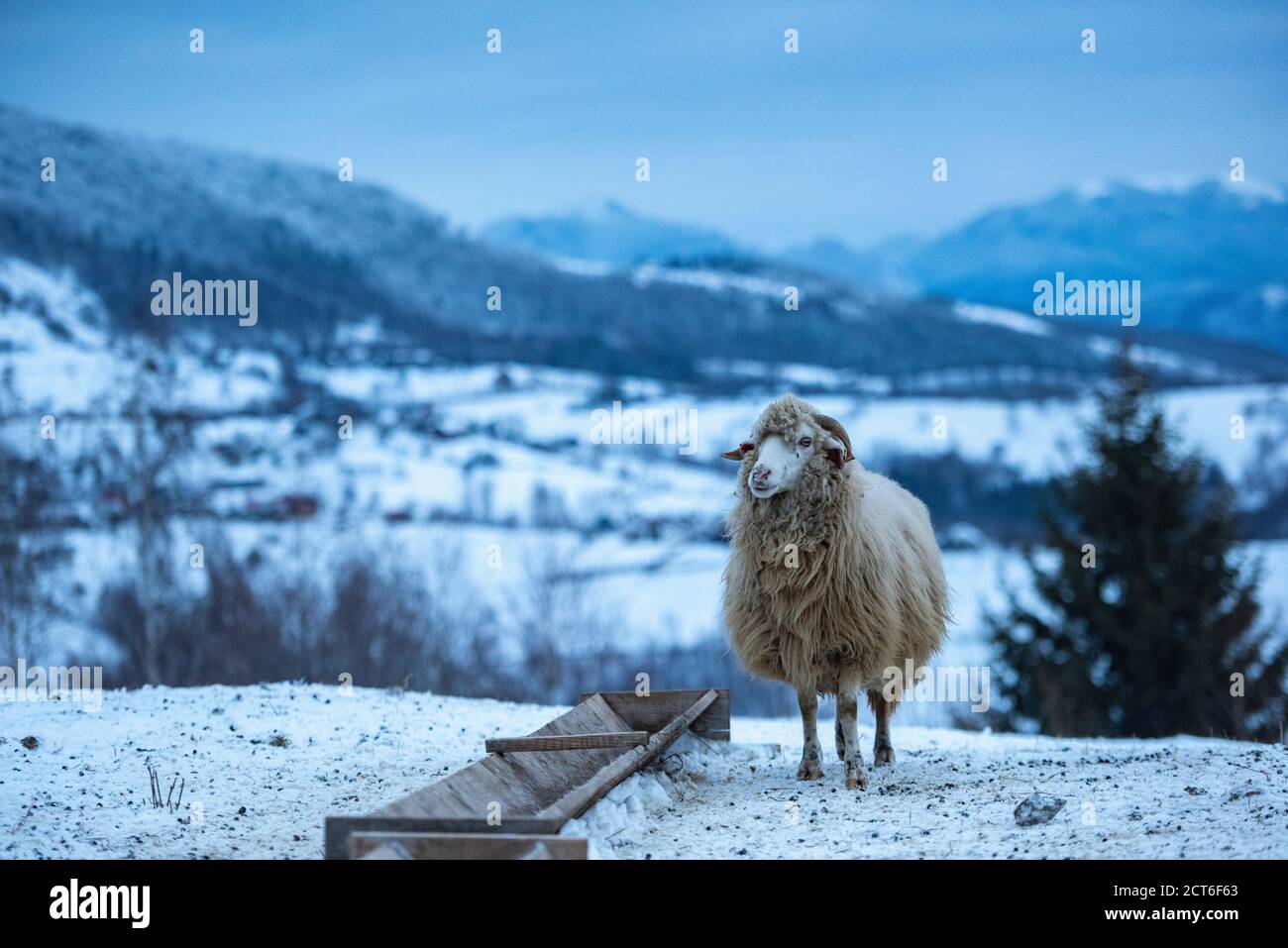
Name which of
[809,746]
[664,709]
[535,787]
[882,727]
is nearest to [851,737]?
[809,746]

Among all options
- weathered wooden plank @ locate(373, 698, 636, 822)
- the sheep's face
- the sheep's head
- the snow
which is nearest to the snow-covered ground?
the snow

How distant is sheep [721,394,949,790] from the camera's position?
1045 centimetres

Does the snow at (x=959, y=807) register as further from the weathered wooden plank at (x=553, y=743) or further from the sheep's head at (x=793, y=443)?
the sheep's head at (x=793, y=443)

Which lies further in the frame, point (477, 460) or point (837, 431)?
point (477, 460)

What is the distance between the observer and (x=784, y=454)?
10.4 meters

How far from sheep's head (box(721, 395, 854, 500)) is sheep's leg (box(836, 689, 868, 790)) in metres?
1.85

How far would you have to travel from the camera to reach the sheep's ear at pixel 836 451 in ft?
34.5

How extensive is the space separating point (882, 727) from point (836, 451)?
9.19 ft

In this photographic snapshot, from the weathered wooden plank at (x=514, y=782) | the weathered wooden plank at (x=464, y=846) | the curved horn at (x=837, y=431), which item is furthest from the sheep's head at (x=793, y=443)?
the weathered wooden plank at (x=464, y=846)

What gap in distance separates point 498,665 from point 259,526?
16.3 metres

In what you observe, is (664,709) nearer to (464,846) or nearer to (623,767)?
(623,767)

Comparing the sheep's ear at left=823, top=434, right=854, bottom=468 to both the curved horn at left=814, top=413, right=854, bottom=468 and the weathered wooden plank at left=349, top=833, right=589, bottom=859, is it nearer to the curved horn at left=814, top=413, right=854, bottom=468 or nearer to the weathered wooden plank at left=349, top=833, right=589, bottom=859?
the curved horn at left=814, top=413, right=854, bottom=468
